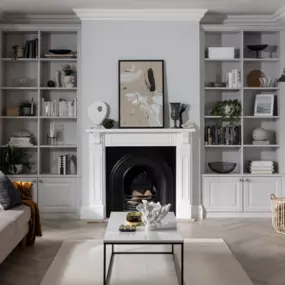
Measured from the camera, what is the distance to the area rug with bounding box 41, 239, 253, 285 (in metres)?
3.87

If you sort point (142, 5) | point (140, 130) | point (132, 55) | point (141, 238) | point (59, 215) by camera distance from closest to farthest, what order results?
point (141, 238), point (142, 5), point (140, 130), point (132, 55), point (59, 215)

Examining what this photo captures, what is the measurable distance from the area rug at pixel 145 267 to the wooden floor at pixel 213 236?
12 cm

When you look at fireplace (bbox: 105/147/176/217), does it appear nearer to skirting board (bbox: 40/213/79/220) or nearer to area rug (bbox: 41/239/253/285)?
skirting board (bbox: 40/213/79/220)

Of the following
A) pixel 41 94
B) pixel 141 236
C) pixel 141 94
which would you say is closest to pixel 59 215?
pixel 41 94

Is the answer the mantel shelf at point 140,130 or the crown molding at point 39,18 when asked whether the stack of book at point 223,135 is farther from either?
the crown molding at point 39,18

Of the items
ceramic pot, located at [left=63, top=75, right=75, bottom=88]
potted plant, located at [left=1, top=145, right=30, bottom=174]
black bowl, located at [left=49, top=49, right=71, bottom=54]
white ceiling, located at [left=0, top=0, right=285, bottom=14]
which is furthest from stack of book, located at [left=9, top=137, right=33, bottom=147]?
white ceiling, located at [left=0, top=0, right=285, bottom=14]

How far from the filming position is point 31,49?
22.1 ft

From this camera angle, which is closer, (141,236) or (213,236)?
(141,236)

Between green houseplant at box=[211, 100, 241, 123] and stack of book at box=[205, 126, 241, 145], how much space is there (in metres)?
0.17

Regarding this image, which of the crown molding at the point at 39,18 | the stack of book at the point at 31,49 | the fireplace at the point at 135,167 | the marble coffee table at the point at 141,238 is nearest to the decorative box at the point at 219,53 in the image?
the fireplace at the point at 135,167

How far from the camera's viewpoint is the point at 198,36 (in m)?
6.55

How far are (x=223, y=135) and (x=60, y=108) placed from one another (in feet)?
7.52

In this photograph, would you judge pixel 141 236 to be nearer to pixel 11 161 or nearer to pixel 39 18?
pixel 11 161

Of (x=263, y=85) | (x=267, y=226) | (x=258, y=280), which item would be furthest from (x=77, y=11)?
(x=258, y=280)
